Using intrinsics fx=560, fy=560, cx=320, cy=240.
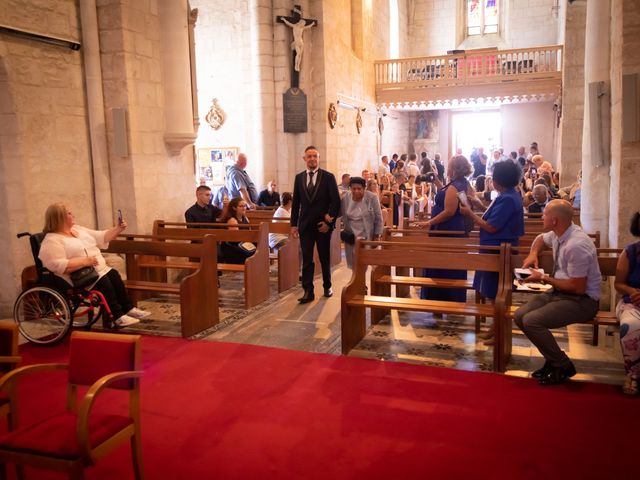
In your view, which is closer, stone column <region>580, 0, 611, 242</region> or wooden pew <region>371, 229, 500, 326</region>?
wooden pew <region>371, 229, 500, 326</region>

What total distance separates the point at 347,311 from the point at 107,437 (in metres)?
2.46

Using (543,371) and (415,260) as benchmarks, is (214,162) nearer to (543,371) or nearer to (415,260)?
(415,260)

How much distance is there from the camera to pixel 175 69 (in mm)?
7262

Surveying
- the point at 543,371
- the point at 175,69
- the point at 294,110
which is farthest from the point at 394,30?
the point at 543,371

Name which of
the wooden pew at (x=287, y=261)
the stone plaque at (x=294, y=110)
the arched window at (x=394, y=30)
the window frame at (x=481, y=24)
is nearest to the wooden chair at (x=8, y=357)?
the wooden pew at (x=287, y=261)

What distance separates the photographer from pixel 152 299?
657cm

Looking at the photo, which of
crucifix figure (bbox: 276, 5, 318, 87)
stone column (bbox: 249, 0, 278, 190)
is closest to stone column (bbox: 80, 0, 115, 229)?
stone column (bbox: 249, 0, 278, 190)

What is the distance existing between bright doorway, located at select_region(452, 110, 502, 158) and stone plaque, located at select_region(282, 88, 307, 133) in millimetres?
11805

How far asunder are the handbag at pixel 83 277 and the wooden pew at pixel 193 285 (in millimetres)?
504

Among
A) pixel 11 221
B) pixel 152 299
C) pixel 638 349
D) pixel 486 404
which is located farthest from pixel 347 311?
pixel 11 221

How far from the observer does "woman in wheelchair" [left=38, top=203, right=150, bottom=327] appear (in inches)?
192

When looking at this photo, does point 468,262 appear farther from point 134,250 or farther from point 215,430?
point 134,250

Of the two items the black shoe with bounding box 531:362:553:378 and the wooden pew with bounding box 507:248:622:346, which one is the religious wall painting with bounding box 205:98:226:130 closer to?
the wooden pew with bounding box 507:248:622:346

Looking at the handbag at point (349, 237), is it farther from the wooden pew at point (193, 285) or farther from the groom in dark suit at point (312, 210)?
the wooden pew at point (193, 285)
